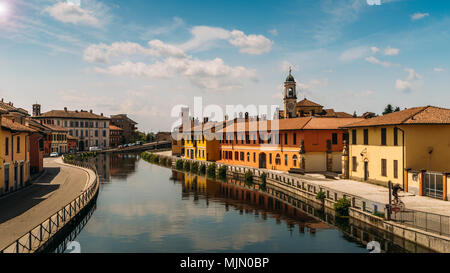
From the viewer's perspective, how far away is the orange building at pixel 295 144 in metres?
46.2

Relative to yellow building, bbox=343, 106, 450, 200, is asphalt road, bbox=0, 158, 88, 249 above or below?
below

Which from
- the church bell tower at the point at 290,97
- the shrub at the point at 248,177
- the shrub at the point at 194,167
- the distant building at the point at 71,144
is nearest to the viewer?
the shrub at the point at 248,177

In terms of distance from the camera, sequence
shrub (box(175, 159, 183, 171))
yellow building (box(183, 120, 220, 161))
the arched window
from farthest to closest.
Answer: yellow building (box(183, 120, 220, 161)) < shrub (box(175, 159, 183, 171)) < the arched window

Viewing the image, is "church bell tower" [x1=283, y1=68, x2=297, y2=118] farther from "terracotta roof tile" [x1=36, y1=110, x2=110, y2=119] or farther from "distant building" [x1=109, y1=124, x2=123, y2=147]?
"distant building" [x1=109, y1=124, x2=123, y2=147]

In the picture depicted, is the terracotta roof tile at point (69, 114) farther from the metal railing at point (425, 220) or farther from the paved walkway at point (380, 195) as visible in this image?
the metal railing at point (425, 220)

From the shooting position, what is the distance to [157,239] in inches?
813

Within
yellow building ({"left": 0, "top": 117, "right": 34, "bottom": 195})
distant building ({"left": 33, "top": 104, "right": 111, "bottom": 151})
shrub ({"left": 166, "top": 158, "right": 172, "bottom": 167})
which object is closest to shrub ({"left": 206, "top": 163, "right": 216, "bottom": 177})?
shrub ({"left": 166, "top": 158, "right": 172, "bottom": 167})

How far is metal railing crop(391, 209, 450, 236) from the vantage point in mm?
16844

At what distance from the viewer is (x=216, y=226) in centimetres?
2405

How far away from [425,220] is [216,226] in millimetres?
12430

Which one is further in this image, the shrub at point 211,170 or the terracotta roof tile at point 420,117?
the shrub at point 211,170

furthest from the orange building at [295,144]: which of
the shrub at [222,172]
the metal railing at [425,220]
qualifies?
the metal railing at [425,220]

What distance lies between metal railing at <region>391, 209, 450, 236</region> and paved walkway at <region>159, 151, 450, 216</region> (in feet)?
8.98

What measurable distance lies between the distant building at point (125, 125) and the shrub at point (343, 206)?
137472mm
